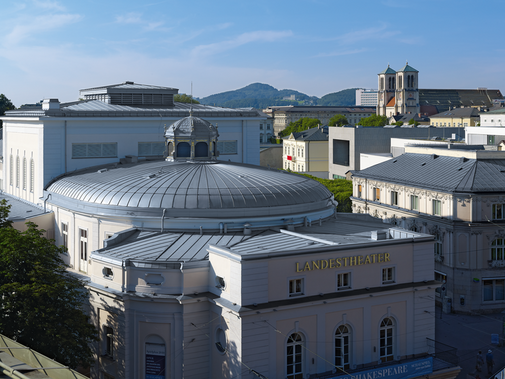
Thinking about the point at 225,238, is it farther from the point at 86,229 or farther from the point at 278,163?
the point at 278,163

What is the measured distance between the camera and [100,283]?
147 feet

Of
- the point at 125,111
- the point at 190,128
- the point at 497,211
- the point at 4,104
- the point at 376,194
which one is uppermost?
the point at 4,104

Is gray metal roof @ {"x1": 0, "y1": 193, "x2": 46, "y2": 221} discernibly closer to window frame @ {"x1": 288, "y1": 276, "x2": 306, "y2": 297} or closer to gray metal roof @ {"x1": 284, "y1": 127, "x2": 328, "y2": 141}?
→ window frame @ {"x1": 288, "y1": 276, "x2": 306, "y2": 297}

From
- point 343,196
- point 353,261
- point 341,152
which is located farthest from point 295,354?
point 341,152

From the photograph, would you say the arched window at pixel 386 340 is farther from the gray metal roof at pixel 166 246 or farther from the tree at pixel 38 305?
the tree at pixel 38 305

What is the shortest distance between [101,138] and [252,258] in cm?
3101

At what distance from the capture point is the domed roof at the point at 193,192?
5000cm

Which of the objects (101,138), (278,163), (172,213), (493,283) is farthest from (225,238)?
(278,163)

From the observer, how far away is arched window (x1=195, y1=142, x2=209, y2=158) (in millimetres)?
60750

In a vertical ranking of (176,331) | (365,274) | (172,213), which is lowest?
(176,331)

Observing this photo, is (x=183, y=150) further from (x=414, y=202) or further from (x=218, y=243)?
(x=414, y=202)

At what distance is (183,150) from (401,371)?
91.3 ft

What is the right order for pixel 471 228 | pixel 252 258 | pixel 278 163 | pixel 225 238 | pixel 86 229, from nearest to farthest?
pixel 252 258
pixel 225 238
pixel 86 229
pixel 471 228
pixel 278 163

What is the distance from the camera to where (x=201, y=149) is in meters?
Answer: 60.8
